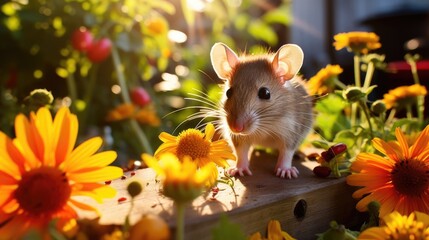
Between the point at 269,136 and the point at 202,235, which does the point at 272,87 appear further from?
the point at 202,235

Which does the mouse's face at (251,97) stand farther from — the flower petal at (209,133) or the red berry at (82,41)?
the red berry at (82,41)

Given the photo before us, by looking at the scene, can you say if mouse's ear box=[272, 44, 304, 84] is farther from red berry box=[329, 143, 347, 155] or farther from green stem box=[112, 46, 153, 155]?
green stem box=[112, 46, 153, 155]

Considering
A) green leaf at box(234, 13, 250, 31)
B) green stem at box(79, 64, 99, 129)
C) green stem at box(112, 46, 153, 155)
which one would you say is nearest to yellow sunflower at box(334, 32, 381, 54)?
green stem at box(112, 46, 153, 155)

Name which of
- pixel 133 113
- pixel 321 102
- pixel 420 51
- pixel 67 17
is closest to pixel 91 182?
pixel 321 102

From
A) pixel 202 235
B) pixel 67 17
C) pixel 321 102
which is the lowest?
pixel 202 235

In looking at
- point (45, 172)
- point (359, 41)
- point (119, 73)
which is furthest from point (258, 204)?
point (119, 73)

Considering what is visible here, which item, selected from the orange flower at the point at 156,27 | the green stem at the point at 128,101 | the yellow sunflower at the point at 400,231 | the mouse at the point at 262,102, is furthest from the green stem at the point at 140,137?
the yellow sunflower at the point at 400,231
